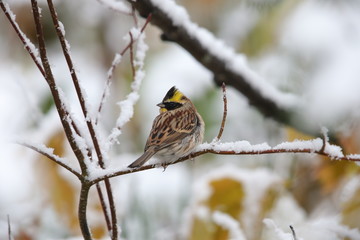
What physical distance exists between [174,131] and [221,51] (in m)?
0.51

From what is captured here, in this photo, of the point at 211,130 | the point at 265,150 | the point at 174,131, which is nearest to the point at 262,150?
the point at 265,150

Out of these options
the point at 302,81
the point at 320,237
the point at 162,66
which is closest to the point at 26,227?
the point at 320,237

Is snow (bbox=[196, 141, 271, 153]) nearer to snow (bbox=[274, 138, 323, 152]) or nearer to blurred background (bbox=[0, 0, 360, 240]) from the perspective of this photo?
snow (bbox=[274, 138, 323, 152])

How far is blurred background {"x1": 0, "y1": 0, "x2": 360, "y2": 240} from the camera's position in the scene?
8.49 feet

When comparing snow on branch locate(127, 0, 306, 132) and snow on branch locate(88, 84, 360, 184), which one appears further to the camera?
snow on branch locate(127, 0, 306, 132)

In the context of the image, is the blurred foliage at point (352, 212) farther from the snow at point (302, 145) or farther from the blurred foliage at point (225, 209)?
the snow at point (302, 145)

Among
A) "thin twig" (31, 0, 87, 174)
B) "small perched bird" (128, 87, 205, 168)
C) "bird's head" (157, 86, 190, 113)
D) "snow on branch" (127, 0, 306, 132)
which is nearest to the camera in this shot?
"thin twig" (31, 0, 87, 174)

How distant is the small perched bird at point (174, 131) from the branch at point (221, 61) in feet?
→ 0.69

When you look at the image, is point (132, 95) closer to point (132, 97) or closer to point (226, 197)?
point (132, 97)

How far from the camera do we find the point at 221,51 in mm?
2549

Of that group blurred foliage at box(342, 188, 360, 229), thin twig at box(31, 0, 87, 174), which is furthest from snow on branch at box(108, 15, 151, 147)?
blurred foliage at box(342, 188, 360, 229)

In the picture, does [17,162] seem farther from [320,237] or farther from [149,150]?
[320,237]

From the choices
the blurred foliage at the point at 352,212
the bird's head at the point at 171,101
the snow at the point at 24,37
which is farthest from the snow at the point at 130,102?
the blurred foliage at the point at 352,212

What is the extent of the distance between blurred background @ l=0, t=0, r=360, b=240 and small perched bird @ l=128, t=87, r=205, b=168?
0.19 metres
